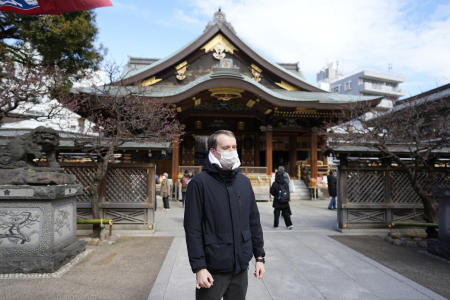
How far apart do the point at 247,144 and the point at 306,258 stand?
13.1 meters

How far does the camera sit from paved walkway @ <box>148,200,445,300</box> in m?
3.66

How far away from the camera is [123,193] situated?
291 inches

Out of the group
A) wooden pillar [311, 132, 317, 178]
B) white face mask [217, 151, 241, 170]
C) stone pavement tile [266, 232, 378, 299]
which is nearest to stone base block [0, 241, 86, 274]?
stone pavement tile [266, 232, 378, 299]

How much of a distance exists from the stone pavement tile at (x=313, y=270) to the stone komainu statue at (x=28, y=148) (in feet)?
14.6

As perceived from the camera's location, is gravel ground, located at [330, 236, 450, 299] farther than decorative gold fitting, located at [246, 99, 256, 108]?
No

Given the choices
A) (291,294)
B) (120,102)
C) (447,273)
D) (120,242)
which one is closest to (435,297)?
(447,273)

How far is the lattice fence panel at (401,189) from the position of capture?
7.68 m

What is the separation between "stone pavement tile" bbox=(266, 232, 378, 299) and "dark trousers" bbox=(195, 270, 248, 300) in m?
2.03

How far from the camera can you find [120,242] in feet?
20.5

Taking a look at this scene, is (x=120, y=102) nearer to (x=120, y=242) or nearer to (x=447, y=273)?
(x=120, y=242)

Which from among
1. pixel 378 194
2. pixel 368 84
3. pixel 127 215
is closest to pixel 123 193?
pixel 127 215

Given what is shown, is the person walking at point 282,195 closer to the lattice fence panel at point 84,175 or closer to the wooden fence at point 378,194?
the wooden fence at point 378,194

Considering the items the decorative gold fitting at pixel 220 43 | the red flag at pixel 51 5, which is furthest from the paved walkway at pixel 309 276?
Result: the decorative gold fitting at pixel 220 43

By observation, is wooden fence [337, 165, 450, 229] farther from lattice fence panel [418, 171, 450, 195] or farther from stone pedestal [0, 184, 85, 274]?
stone pedestal [0, 184, 85, 274]
